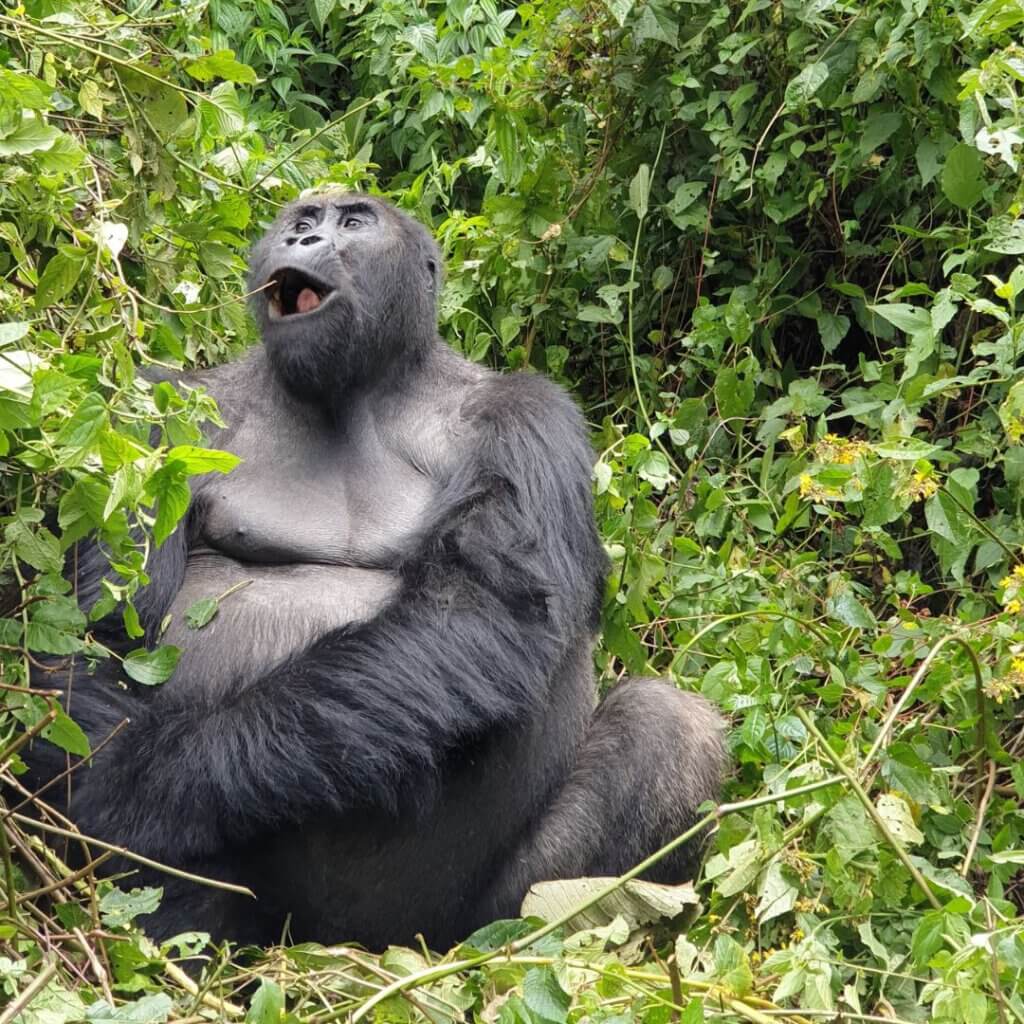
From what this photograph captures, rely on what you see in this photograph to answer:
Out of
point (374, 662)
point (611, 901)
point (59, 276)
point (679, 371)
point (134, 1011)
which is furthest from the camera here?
point (679, 371)

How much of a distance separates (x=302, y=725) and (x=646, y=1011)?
3.63 feet

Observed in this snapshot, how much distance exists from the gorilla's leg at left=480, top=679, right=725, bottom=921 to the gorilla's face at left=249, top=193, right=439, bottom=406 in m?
1.09

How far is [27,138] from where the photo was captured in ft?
10.8

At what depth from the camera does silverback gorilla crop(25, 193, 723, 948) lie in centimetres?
384

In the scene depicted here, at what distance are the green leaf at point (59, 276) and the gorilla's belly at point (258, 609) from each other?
894 mm

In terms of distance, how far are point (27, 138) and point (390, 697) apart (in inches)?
53.9

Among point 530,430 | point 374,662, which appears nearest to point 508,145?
point 530,430

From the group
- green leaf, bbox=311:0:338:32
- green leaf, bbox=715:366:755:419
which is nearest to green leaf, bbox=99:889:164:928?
green leaf, bbox=715:366:755:419

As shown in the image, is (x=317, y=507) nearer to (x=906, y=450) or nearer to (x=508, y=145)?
(x=906, y=450)

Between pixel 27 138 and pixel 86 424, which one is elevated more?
pixel 27 138

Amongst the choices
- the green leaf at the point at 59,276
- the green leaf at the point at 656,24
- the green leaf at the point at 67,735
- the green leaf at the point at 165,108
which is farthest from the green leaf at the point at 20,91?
the green leaf at the point at 656,24

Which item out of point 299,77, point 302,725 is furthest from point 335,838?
point 299,77

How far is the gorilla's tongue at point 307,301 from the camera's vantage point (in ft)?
14.6

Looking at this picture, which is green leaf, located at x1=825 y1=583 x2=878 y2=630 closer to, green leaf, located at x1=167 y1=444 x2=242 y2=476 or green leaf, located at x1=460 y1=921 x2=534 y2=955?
green leaf, located at x1=460 y1=921 x2=534 y2=955
